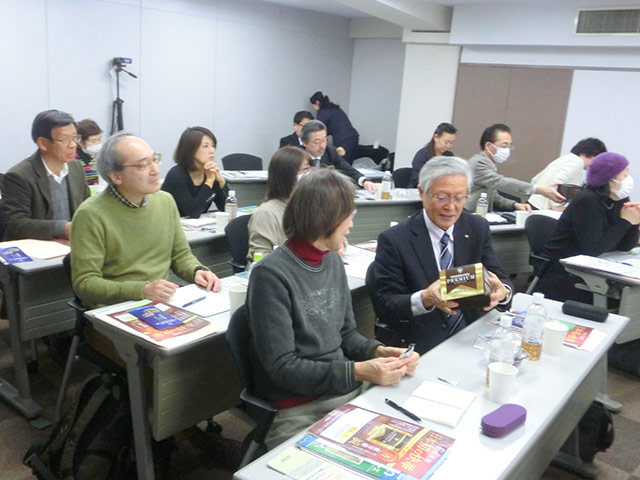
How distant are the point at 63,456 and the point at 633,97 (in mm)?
6034

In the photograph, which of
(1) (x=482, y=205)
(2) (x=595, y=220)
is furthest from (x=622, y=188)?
(1) (x=482, y=205)

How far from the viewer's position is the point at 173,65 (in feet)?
22.8

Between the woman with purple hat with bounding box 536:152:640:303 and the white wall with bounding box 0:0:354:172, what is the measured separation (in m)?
5.07

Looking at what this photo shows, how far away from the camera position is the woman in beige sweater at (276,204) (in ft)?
9.16

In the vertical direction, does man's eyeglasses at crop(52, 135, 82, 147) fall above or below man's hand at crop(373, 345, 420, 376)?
above

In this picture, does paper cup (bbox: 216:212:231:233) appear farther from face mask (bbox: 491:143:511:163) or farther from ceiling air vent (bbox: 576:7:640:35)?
ceiling air vent (bbox: 576:7:640:35)

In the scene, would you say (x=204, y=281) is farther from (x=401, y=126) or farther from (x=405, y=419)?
(x=401, y=126)

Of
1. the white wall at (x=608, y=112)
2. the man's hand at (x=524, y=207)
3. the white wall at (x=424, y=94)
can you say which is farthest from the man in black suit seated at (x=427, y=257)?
the white wall at (x=424, y=94)

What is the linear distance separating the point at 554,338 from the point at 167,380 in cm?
131

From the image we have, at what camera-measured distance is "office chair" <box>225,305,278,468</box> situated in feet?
5.41

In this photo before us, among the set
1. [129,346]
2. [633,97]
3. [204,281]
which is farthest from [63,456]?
[633,97]

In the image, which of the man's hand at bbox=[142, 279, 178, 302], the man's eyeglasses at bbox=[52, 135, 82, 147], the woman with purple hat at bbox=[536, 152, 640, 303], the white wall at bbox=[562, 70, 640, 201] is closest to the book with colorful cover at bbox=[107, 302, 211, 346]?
the man's hand at bbox=[142, 279, 178, 302]

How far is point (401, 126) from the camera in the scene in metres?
7.94

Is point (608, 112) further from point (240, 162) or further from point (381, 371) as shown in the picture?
point (381, 371)
